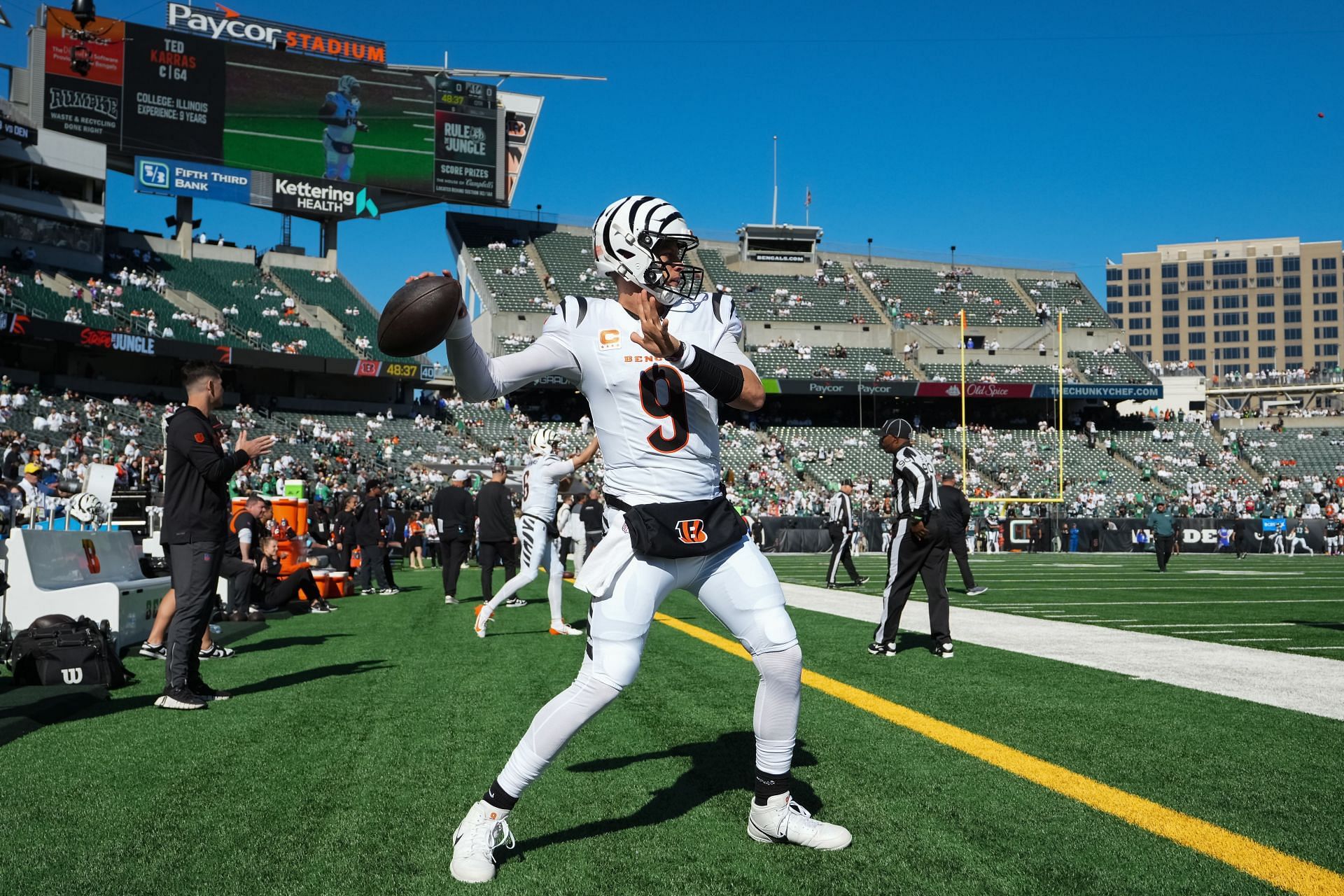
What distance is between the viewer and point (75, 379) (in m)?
37.2

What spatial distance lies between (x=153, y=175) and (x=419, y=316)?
43858 mm

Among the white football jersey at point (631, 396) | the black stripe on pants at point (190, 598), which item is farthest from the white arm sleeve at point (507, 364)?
the black stripe on pants at point (190, 598)

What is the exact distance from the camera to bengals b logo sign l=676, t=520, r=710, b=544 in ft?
11.5

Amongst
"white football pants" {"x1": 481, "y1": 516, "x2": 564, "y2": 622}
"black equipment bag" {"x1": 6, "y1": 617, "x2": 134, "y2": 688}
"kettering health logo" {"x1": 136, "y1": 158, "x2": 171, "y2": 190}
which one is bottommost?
"black equipment bag" {"x1": 6, "y1": 617, "x2": 134, "y2": 688}

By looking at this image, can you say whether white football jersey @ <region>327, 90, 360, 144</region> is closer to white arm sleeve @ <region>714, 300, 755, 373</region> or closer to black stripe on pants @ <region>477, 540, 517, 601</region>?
black stripe on pants @ <region>477, 540, 517, 601</region>

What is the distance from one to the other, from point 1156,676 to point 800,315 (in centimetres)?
4930

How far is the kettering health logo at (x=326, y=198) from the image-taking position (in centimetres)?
4400

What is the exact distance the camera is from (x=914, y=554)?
8.27 m

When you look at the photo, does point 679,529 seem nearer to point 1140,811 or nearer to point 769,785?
point 769,785

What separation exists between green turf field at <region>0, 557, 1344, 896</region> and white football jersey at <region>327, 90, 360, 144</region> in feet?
137

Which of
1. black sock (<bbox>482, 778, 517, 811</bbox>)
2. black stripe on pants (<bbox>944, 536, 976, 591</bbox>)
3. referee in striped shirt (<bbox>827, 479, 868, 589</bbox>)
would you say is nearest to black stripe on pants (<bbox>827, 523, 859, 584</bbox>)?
referee in striped shirt (<bbox>827, 479, 868, 589</bbox>)

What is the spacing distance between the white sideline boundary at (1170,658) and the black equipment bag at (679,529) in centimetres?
383

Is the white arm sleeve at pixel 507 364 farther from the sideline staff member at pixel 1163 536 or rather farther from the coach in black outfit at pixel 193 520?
the sideline staff member at pixel 1163 536

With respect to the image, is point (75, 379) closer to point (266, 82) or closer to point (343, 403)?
point (343, 403)
